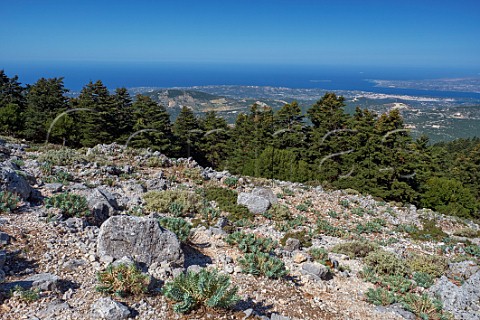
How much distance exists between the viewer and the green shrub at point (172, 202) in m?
11.5

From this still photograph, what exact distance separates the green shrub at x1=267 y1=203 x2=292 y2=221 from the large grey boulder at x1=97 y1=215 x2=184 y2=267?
6.63m

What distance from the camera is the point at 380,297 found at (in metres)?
7.51

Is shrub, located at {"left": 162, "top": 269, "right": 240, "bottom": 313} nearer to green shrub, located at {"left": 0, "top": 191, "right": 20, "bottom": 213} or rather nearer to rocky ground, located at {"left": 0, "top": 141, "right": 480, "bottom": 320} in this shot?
rocky ground, located at {"left": 0, "top": 141, "right": 480, "bottom": 320}

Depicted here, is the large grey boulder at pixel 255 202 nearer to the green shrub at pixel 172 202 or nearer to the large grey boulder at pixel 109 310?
the green shrub at pixel 172 202

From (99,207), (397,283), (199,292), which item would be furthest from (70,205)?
(397,283)

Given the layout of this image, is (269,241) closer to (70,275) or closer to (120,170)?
(70,275)

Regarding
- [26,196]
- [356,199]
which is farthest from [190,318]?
[356,199]

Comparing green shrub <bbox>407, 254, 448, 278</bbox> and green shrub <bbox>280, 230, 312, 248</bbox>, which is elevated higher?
green shrub <bbox>280, 230, 312, 248</bbox>

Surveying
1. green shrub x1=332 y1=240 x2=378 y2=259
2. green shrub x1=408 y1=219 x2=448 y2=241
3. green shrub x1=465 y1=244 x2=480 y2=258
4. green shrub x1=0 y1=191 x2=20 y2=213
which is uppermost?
green shrub x1=0 y1=191 x2=20 y2=213

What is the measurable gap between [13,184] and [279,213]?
30.3 ft

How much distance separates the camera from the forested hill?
3050cm

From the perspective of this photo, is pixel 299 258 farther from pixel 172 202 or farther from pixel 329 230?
pixel 172 202

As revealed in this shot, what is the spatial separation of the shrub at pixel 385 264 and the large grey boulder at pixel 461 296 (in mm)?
960

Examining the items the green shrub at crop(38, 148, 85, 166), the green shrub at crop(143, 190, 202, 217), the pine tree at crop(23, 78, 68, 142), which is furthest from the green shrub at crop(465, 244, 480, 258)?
the pine tree at crop(23, 78, 68, 142)
